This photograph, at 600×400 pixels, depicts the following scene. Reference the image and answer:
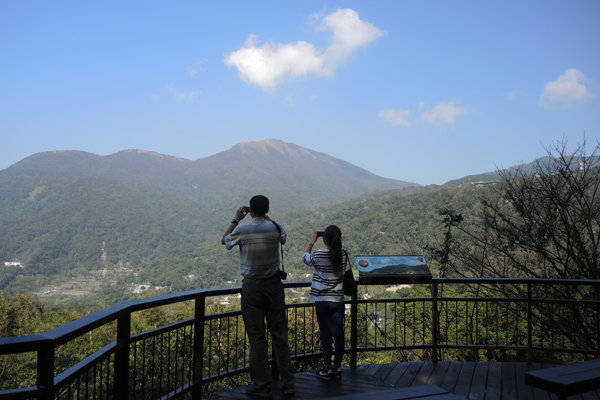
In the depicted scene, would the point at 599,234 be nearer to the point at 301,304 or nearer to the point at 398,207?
the point at 301,304

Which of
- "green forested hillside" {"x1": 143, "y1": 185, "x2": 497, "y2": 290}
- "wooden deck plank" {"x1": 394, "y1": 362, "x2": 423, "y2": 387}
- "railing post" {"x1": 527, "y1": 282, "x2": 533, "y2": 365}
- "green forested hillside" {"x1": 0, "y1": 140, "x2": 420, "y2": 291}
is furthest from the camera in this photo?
"green forested hillside" {"x1": 0, "y1": 140, "x2": 420, "y2": 291}

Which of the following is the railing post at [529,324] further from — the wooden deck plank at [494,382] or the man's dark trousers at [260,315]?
the man's dark trousers at [260,315]

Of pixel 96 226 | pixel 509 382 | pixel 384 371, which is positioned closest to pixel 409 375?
pixel 384 371

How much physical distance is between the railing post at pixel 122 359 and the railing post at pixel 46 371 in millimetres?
841

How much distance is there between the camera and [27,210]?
13062 centimetres

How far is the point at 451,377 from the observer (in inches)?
155

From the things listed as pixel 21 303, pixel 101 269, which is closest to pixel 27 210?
pixel 101 269

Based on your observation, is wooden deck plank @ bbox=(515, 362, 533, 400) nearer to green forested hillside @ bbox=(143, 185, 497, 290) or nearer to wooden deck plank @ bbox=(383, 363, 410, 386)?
wooden deck plank @ bbox=(383, 363, 410, 386)

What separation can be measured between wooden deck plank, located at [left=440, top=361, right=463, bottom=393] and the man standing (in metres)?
1.65

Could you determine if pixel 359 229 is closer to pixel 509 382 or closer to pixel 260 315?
pixel 509 382

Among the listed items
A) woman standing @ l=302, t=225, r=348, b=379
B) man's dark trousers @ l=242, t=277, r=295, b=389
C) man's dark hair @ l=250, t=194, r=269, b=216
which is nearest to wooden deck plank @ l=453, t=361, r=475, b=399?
woman standing @ l=302, t=225, r=348, b=379

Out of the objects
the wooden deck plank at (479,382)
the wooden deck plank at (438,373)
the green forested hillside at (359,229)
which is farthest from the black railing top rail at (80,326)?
the green forested hillside at (359,229)

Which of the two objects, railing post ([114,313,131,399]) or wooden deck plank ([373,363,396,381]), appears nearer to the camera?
railing post ([114,313,131,399])

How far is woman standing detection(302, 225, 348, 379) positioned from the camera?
366cm
